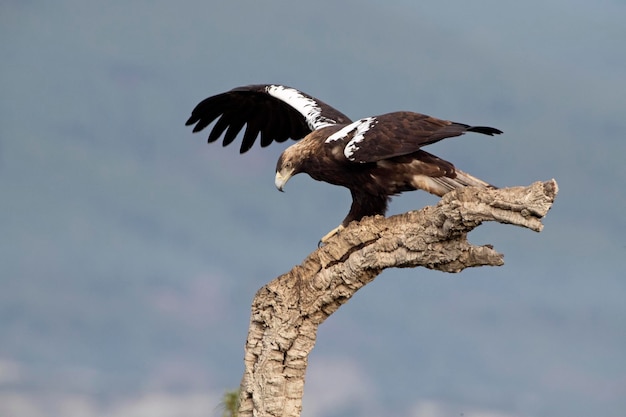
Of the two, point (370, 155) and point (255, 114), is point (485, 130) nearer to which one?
point (370, 155)

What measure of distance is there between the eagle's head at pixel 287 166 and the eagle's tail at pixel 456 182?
1.62 m

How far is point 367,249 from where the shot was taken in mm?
9617

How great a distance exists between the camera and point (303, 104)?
12.1 metres

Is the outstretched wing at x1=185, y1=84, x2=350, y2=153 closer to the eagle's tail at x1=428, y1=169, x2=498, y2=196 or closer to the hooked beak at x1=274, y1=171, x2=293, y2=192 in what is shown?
the hooked beak at x1=274, y1=171, x2=293, y2=192

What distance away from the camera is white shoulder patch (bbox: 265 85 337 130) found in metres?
11.7

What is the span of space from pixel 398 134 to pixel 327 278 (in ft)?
4.93

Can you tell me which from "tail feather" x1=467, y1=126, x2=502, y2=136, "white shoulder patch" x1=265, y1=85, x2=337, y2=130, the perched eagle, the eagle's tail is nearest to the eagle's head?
the perched eagle

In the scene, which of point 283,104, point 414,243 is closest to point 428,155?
point 414,243

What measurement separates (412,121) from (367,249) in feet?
4.33

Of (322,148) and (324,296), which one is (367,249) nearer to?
(324,296)

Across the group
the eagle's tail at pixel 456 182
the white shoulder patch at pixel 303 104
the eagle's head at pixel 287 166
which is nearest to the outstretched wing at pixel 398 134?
the eagle's tail at pixel 456 182

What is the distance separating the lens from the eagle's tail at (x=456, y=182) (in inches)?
384

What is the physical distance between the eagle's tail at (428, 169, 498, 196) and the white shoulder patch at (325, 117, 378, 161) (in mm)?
812

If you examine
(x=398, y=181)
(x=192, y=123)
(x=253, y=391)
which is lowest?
(x=253, y=391)
